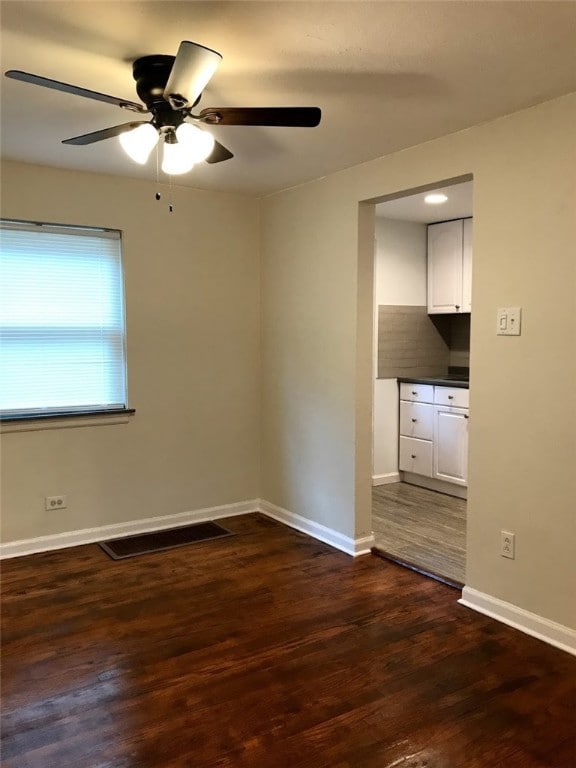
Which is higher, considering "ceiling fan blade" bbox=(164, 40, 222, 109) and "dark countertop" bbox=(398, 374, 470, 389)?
"ceiling fan blade" bbox=(164, 40, 222, 109)

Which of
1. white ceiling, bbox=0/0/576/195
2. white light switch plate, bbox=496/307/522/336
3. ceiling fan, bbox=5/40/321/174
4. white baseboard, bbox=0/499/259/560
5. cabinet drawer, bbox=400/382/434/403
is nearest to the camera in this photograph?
white ceiling, bbox=0/0/576/195

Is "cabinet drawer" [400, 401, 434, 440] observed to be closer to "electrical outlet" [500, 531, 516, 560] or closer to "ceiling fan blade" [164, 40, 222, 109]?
"electrical outlet" [500, 531, 516, 560]

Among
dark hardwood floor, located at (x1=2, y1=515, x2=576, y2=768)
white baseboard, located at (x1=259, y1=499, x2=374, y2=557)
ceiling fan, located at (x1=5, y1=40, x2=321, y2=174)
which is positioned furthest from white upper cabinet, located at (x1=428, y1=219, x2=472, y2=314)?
ceiling fan, located at (x1=5, y1=40, x2=321, y2=174)

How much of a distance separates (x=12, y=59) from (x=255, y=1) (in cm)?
95

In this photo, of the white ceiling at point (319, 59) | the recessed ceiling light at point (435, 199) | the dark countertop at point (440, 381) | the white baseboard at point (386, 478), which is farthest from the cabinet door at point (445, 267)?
the white ceiling at point (319, 59)

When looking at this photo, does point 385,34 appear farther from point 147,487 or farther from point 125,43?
point 147,487

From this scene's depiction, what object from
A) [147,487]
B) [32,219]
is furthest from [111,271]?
[147,487]

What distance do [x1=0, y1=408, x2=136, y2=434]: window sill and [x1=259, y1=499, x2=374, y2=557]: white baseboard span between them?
4.06 ft

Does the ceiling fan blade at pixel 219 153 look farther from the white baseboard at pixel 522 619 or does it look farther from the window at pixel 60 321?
the white baseboard at pixel 522 619

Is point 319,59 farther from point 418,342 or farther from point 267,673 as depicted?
point 418,342

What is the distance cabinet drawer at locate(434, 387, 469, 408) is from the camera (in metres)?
4.73

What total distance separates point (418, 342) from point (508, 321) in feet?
9.29

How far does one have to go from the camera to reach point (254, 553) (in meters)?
3.67

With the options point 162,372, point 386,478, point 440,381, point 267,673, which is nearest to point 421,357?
point 440,381
